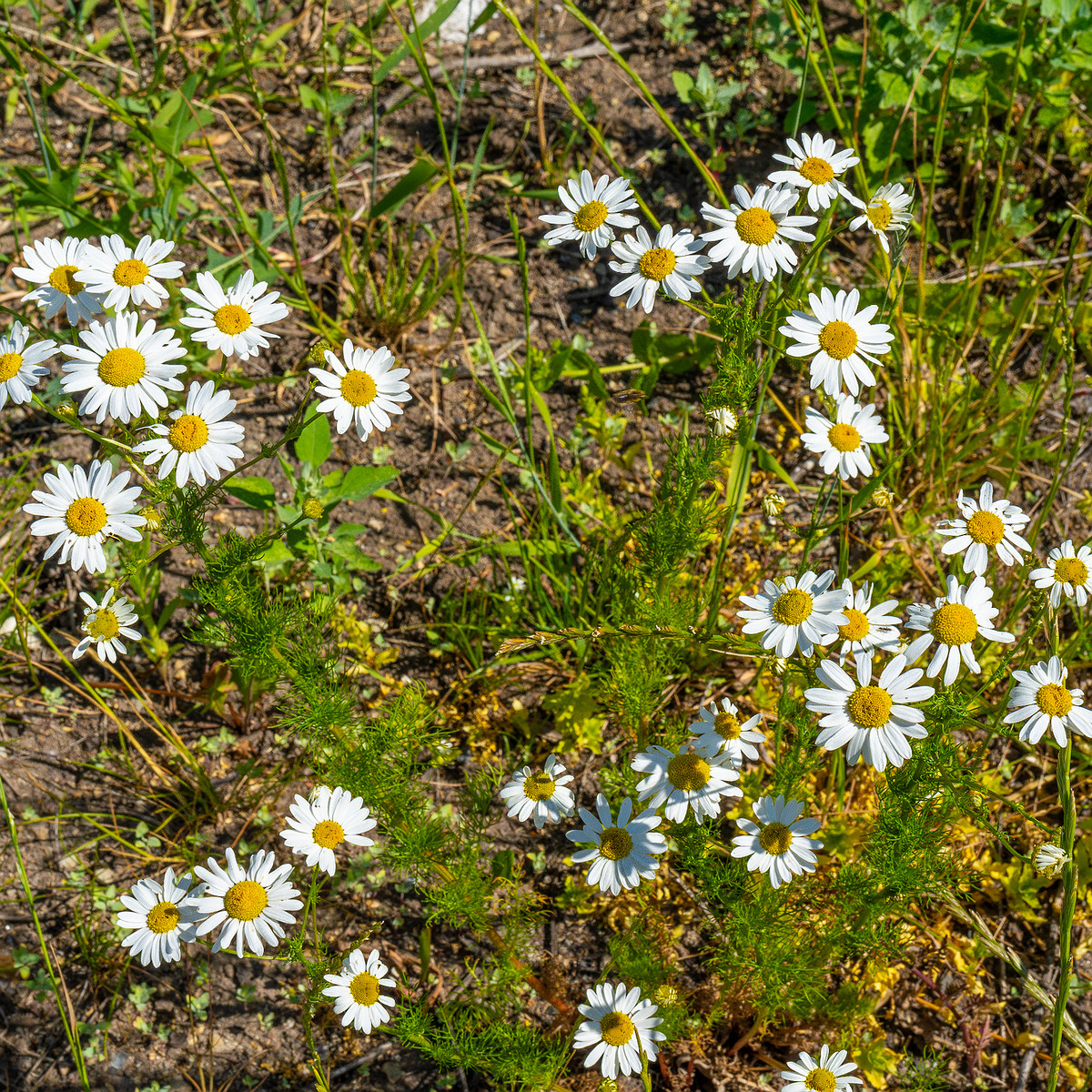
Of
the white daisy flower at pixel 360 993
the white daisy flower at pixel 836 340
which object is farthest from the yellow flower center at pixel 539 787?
the white daisy flower at pixel 836 340

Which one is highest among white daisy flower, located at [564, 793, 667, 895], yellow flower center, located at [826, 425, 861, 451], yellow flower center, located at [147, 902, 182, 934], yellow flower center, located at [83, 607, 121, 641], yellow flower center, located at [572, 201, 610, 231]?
yellow flower center, located at [572, 201, 610, 231]

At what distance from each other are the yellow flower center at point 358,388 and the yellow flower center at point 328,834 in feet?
2.95

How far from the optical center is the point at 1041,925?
2572 mm

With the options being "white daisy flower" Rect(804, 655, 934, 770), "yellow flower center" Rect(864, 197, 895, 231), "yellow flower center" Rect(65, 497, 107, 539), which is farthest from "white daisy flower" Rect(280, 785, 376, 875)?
"yellow flower center" Rect(864, 197, 895, 231)

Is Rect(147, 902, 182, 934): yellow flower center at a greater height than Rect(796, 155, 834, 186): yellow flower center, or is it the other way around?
Rect(796, 155, 834, 186): yellow flower center

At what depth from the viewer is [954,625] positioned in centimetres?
189

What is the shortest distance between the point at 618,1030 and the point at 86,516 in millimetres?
1530

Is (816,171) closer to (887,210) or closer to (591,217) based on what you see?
(887,210)

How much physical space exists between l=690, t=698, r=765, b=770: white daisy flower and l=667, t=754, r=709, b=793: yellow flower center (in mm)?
32

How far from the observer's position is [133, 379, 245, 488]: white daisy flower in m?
1.83

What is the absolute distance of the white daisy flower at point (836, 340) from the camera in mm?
1934

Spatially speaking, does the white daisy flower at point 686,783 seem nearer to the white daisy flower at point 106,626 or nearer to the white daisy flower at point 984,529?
the white daisy flower at point 984,529

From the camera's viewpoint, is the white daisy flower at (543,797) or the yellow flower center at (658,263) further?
the white daisy flower at (543,797)

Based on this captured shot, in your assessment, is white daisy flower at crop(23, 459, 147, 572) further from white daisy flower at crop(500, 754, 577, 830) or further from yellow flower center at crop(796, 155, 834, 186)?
yellow flower center at crop(796, 155, 834, 186)
